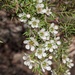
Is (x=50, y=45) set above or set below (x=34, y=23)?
below

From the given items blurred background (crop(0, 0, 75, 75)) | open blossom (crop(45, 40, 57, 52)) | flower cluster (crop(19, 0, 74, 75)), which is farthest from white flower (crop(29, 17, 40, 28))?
blurred background (crop(0, 0, 75, 75))

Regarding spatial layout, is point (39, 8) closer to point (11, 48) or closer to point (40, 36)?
point (40, 36)

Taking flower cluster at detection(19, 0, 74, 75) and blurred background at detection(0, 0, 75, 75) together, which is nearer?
flower cluster at detection(19, 0, 74, 75)


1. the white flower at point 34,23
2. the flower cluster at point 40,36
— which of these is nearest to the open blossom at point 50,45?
the flower cluster at point 40,36

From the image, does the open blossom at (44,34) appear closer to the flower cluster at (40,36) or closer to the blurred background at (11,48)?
the flower cluster at (40,36)

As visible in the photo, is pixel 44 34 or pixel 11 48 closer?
pixel 44 34

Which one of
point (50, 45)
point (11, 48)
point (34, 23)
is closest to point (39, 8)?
point (34, 23)

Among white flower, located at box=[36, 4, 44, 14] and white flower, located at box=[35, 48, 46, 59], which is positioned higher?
white flower, located at box=[36, 4, 44, 14]

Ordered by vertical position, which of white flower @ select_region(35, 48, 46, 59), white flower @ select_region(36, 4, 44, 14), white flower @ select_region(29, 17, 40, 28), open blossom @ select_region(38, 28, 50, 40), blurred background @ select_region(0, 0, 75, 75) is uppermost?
white flower @ select_region(36, 4, 44, 14)

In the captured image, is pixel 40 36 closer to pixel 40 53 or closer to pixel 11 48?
pixel 40 53

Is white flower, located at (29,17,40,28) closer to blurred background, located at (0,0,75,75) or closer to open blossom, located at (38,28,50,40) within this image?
open blossom, located at (38,28,50,40)

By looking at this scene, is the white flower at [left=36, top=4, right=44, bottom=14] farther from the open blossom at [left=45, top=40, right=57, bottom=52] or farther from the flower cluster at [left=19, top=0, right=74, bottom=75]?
the open blossom at [left=45, top=40, right=57, bottom=52]

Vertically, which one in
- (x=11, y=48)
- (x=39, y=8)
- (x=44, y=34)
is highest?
(x=39, y=8)
